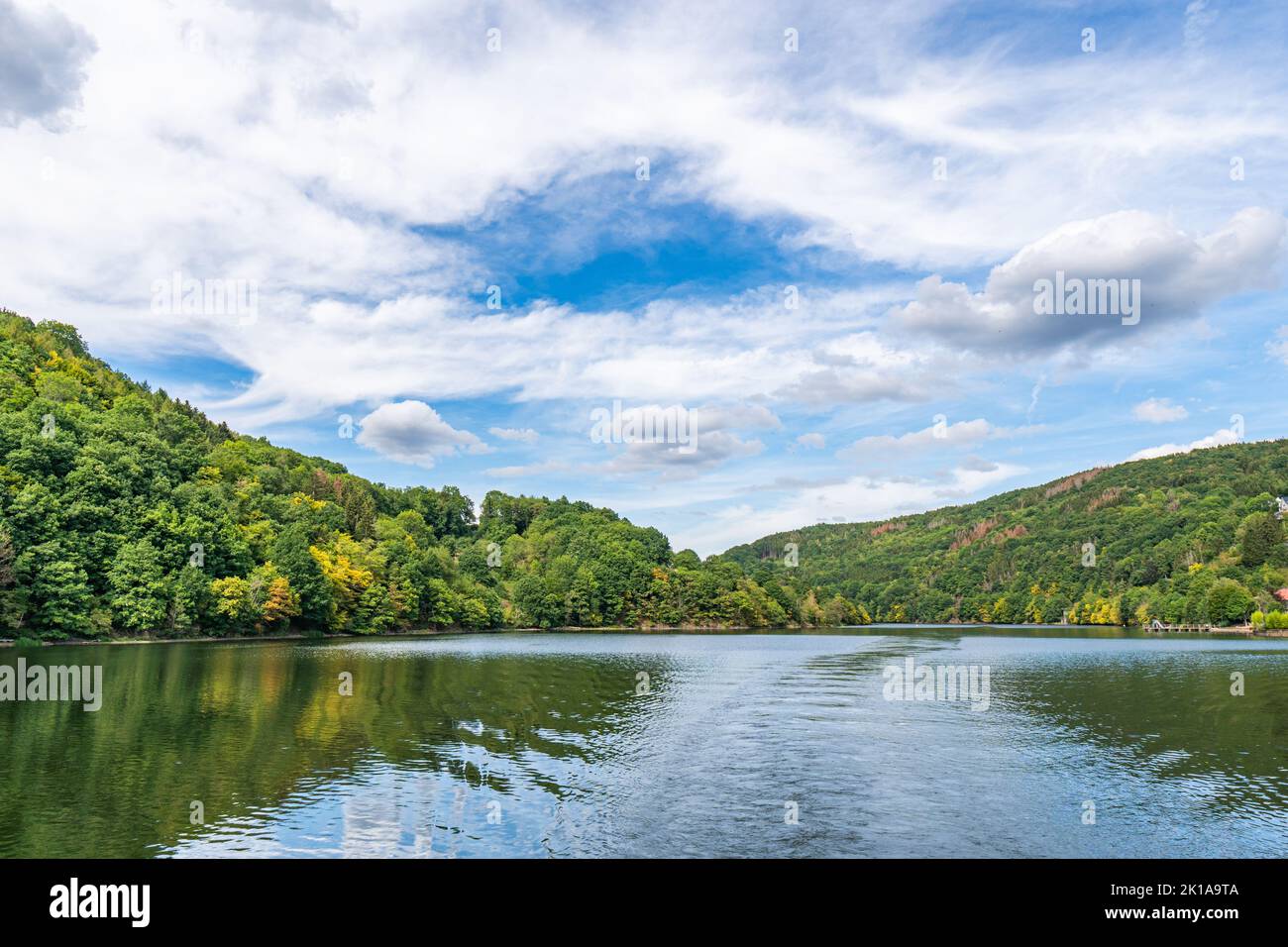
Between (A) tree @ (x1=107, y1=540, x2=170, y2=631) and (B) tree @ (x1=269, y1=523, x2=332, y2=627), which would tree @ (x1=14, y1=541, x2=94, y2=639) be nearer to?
(A) tree @ (x1=107, y1=540, x2=170, y2=631)

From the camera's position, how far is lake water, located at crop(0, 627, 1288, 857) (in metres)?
20.2

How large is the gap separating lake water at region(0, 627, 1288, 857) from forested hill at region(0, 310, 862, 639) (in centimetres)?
3353

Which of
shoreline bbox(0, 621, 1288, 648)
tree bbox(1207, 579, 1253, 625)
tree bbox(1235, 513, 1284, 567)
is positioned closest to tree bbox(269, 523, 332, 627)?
shoreline bbox(0, 621, 1288, 648)

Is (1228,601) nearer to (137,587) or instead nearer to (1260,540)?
(1260,540)

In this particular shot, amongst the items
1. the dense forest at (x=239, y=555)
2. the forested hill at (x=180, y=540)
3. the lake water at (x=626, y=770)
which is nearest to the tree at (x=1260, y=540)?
the dense forest at (x=239, y=555)

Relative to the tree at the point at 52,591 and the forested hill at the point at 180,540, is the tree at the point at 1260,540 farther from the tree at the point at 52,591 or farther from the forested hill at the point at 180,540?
the tree at the point at 52,591

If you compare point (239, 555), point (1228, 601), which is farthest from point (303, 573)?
point (1228, 601)

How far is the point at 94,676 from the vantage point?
161ft

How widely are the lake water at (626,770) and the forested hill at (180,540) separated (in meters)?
33.5

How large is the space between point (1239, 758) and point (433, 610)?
426ft

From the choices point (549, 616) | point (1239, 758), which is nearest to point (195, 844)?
point (1239, 758)

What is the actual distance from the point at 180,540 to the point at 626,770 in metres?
84.6

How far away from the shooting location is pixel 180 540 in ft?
310
